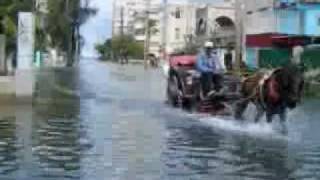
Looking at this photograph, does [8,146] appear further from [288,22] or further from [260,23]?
[260,23]

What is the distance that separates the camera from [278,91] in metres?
17.4

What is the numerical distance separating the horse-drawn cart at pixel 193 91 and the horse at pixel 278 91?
230 cm

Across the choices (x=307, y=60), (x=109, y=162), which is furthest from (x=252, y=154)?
(x=307, y=60)

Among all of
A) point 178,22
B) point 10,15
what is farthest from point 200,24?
point 10,15

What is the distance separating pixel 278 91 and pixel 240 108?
2600mm

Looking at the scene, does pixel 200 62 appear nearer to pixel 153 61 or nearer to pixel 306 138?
pixel 306 138

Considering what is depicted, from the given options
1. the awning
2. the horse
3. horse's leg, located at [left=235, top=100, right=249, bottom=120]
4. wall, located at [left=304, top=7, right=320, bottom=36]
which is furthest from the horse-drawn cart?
the awning

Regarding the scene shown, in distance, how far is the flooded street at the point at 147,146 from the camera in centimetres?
1145

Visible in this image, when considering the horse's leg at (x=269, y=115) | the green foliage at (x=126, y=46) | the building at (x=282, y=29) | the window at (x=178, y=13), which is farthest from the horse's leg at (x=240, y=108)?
the green foliage at (x=126, y=46)

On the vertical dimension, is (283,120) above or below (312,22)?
below

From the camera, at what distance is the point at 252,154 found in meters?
13.6

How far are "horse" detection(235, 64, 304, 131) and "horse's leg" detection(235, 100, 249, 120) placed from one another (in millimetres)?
927

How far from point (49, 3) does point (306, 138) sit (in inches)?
2868

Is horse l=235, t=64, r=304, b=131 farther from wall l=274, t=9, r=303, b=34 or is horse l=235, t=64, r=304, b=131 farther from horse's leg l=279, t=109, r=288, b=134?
wall l=274, t=9, r=303, b=34
